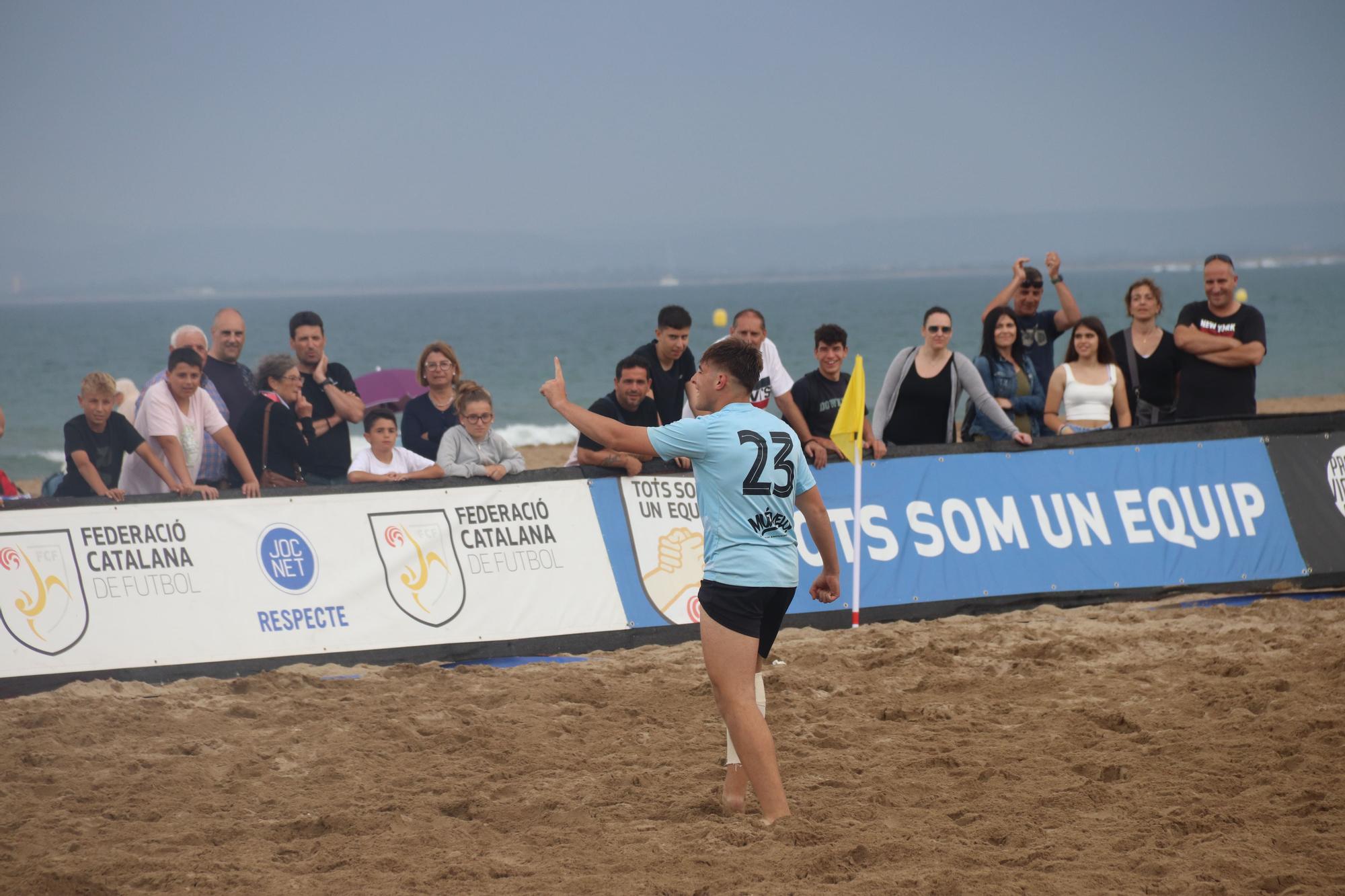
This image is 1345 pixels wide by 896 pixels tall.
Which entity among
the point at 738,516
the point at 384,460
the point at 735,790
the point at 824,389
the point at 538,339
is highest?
the point at 824,389

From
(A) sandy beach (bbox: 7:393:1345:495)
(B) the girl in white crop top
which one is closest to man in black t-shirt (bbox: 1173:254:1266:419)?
(B) the girl in white crop top

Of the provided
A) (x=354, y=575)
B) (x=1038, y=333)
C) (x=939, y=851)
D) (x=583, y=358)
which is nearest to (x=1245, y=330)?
(x=1038, y=333)

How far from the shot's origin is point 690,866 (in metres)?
4.46

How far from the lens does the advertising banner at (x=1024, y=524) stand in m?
8.19

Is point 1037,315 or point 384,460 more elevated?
point 1037,315

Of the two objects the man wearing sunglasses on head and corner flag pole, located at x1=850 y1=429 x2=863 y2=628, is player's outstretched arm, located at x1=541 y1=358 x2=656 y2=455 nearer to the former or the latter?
corner flag pole, located at x1=850 y1=429 x2=863 y2=628

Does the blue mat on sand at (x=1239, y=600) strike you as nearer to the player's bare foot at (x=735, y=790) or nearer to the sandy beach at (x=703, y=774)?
the sandy beach at (x=703, y=774)

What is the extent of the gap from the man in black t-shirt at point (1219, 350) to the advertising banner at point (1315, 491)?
1.48 feet

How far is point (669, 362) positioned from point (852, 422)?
4.50ft

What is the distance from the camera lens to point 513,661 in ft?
25.2

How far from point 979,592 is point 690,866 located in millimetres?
4681

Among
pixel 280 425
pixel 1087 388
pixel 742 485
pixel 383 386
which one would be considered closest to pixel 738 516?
pixel 742 485

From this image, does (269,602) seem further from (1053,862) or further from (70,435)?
(1053,862)

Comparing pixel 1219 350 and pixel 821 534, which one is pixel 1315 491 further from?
pixel 821 534
